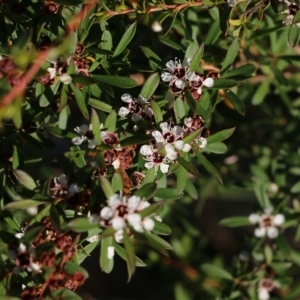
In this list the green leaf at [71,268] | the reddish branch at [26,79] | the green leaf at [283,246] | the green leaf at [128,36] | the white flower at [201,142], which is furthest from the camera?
the green leaf at [283,246]

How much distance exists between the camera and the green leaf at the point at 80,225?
982 millimetres

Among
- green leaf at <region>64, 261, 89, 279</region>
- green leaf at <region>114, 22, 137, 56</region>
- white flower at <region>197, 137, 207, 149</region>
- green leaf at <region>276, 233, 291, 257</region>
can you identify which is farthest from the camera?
green leaf at <region>276, 233, 291, 257</region>

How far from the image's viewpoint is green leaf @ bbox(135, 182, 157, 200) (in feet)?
3.34

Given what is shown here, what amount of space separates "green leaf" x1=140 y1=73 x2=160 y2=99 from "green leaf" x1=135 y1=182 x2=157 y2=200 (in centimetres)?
23

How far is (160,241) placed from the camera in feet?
3.57

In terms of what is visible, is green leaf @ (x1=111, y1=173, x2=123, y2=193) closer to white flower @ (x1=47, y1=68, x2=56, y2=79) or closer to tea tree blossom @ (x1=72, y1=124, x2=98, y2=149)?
tea tree blossom @ (x1=72, y1=124, x2=98, y2=149)

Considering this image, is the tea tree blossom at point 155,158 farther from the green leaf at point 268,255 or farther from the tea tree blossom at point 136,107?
the green leaf at point 268,255

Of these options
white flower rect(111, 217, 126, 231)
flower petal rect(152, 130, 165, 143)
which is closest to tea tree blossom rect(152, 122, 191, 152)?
flower petal rect(152, 130, 165, 143)

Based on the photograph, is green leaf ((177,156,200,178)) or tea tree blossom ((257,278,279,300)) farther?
tea tree blossom ((257,278,279,300))

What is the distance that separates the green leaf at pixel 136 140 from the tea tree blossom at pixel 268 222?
2.38 ft

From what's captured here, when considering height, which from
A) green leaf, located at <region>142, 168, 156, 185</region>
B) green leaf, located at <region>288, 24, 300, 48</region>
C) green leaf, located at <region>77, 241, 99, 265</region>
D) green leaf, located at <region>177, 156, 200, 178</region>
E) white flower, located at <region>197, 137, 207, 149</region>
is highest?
green leaf, located at <region>288, 24, 300, 48</region>

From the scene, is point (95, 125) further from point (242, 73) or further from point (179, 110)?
point (242, 73)

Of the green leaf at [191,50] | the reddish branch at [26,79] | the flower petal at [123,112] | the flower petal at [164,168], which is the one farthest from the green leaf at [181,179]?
the reddish branch at [26,79]

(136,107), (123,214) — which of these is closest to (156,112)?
(136,107)
